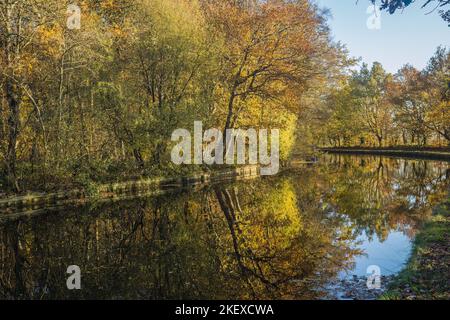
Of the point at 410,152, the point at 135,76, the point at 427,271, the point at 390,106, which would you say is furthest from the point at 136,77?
the point at 390,106

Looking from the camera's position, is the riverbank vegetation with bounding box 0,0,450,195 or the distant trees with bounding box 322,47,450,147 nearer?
the riverbank vegetation with bounding box 0,0,450,195

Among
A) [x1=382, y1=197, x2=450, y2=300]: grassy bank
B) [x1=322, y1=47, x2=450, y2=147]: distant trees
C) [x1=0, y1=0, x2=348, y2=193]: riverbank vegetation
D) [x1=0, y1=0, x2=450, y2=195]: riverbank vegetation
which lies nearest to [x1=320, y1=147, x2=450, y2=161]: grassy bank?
[x1=322, y1=47, x2=450, y2=147]: distant trees

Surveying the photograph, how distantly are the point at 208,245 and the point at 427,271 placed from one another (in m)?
5.29

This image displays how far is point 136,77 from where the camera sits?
22000 millimetres

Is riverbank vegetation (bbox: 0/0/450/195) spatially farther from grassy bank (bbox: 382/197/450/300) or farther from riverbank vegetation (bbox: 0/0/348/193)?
grassy bank (bbox: 382/197/450/300)

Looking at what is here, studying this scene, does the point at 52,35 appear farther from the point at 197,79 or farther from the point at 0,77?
the point at 197,79

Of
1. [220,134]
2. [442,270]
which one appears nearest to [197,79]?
[220,134]

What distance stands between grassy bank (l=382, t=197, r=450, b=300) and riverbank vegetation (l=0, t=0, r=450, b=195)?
12.8 m

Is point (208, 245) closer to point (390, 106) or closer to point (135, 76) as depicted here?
point (135, 76)

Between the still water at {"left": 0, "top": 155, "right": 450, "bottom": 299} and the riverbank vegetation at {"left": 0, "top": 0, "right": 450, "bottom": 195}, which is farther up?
the riverbank vegetation at {"left": 0, "top": 0, "right": 450, "bottom": 195}

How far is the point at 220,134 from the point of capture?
2672 cm

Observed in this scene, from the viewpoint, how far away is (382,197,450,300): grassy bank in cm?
681

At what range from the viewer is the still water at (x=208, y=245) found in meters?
7.73

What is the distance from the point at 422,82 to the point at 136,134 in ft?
154
